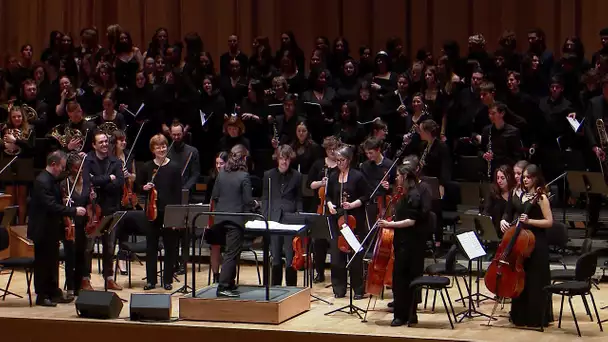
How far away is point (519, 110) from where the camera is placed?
936cm

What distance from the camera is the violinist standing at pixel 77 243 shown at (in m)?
7.99

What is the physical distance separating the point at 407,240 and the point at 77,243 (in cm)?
263

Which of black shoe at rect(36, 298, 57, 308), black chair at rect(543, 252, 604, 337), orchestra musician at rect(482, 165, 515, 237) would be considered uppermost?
orchestra musician at rect(482, 165, 515, 237)

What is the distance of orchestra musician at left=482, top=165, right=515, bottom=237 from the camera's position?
791 centimetres

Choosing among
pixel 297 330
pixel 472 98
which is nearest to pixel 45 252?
pixel 297 330

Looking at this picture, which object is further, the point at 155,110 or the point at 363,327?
the point at 155,110

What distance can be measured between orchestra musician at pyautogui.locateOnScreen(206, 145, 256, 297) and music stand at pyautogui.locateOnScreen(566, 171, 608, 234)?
2745mm

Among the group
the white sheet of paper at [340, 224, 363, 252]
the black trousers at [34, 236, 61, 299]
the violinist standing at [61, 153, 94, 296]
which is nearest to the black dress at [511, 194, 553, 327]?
the white sheet of paper at [340, 224, 363, 252]

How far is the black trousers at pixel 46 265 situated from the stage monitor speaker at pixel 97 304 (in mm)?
630

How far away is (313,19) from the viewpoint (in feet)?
41.6

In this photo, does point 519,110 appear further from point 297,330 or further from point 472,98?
point 297,330

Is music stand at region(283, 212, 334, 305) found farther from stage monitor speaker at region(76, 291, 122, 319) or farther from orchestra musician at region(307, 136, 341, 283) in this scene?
stage monitor speaker at region(76, 291, 122, 319)

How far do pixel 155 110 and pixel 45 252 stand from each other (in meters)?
2.77

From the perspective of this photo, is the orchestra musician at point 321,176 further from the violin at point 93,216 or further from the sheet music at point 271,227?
the violin at point 93,216
